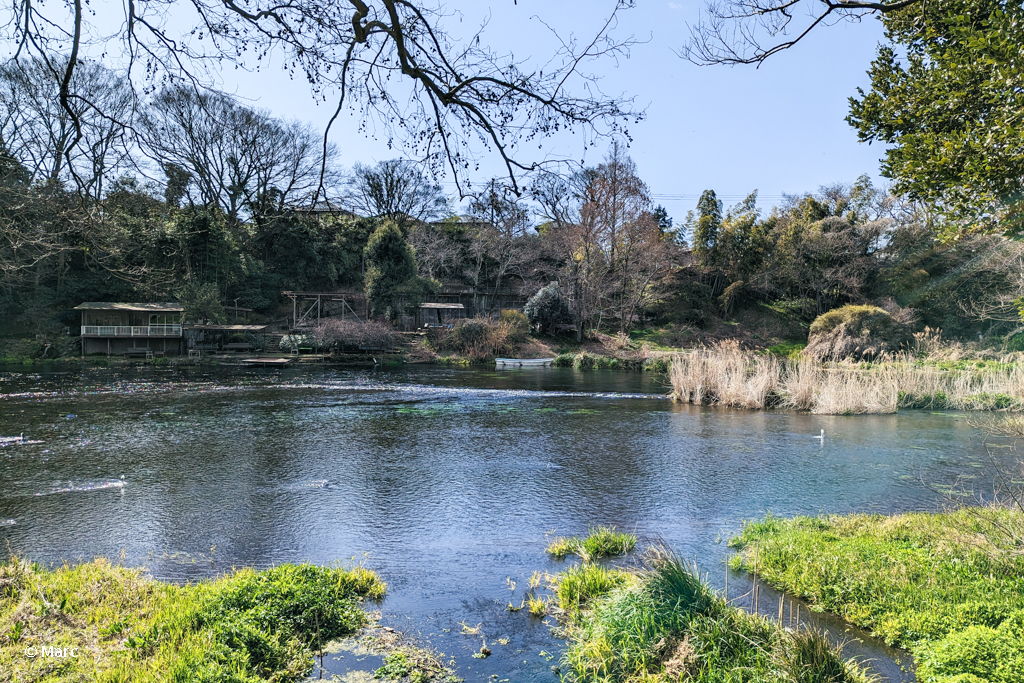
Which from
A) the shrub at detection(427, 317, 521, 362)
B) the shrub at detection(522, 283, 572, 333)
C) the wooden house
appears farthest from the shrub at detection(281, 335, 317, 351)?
the shrub at detection(522, 283, 572, 333)

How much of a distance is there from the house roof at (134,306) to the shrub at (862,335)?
32.4 meters

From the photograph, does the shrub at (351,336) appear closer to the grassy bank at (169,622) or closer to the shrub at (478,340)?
the shrub at (478,340)

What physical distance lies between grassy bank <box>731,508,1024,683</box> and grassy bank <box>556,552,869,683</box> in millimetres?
921

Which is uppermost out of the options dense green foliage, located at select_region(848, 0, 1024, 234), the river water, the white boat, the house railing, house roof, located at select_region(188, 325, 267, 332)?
dense green foliage, located at select_region(848, 0, 1024, 234)

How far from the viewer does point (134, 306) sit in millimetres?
31016

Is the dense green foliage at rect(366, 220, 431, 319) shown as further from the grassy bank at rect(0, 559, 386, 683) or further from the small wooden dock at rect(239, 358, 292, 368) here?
the grassy bank at rect(0, 559, 386, 683)

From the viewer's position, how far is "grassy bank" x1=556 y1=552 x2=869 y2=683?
4.03 metres

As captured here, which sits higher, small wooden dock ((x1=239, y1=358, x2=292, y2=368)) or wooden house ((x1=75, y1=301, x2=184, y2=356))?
wooden house ((x1=75, y1=301, x2=184, y2=356))

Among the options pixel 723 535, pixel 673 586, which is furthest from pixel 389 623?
pixel 723 535

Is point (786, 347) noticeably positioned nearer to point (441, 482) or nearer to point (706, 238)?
point (706, 238)

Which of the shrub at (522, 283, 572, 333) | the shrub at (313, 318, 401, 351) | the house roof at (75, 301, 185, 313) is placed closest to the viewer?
the house roof at (75, 301, 185, 313)

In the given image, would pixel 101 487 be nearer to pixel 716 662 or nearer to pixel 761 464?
pixel 716 662

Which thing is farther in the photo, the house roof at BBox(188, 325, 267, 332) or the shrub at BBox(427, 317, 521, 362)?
the shrub at BBox(427, 317, 521, 362)

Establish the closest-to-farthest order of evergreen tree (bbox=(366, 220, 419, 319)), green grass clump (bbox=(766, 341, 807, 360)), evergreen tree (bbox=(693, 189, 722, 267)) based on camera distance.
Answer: green grass clump (bbox=(766, 341, 807, 360)) → evergreen tree (bbox=(366, 220, 419, 319)) → evergreen tree (bbox=(693, 189, 722, 267))
